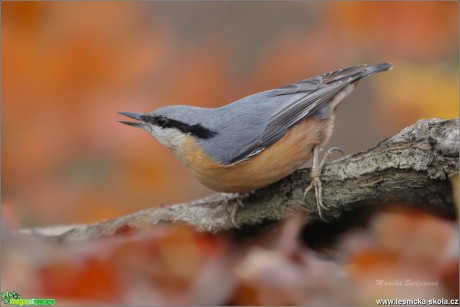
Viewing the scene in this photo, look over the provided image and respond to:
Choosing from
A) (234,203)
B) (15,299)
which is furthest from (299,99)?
(15,299)

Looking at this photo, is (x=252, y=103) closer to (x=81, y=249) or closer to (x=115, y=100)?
(x=81, y=249)

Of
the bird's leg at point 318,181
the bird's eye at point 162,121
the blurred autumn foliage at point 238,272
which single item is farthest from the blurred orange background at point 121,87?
the blurred autumn foliage at point 238,272

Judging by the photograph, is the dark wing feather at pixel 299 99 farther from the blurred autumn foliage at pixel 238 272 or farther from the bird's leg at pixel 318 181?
the blurred autumn foliage at pixel 238 272

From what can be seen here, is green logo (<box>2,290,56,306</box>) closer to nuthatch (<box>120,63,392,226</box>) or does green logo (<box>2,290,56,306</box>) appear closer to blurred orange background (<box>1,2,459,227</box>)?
nuthatch (<box>120,63,392,226</box>)

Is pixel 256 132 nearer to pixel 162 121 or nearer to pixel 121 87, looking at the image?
pixel 162 121

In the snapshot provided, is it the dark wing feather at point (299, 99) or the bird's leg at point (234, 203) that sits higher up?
the dark wing feather at point (299, 99)

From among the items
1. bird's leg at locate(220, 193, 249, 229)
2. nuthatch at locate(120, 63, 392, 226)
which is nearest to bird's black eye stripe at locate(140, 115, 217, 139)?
nuthatch at locate(120, 63, 392, 226)
